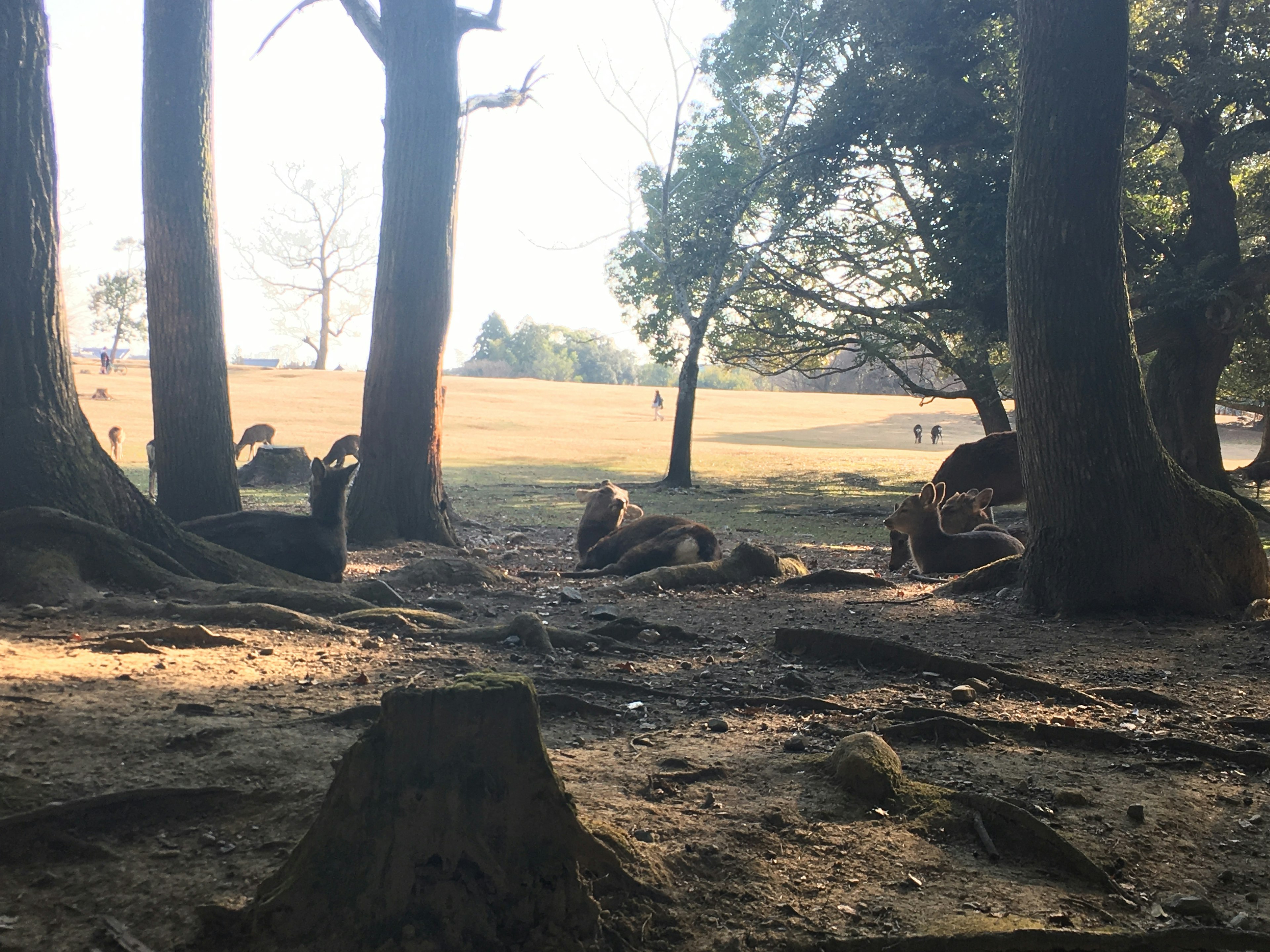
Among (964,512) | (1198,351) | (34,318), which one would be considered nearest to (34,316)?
(34,318)

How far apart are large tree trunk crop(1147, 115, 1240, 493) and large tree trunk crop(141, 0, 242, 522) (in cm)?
1274

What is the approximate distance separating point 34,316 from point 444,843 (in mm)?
5465

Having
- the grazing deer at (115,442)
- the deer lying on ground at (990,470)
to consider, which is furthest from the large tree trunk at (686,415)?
the grazing deer at (115,442)

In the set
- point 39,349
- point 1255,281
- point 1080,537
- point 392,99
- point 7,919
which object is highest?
point 392,99

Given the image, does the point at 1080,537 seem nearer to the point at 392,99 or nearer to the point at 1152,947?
the point at 1152,947

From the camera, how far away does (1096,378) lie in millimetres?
7613

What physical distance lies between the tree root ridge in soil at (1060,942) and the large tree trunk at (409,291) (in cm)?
902

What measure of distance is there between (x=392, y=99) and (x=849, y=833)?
33.6 feet

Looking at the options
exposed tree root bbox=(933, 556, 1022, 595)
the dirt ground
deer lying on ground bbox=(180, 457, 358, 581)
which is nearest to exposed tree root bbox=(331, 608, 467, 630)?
the dirt ground

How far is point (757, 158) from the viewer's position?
26500mm

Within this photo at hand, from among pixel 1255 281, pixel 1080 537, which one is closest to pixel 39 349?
pixel 1080 537

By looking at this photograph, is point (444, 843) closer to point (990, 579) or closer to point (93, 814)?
point (93, 814)

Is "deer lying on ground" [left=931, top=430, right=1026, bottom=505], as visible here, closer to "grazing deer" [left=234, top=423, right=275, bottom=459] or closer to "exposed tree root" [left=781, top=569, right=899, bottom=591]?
"exposed tree root" [left=781, top=569, right=899, bottom=591]

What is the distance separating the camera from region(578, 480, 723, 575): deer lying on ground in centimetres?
1036
